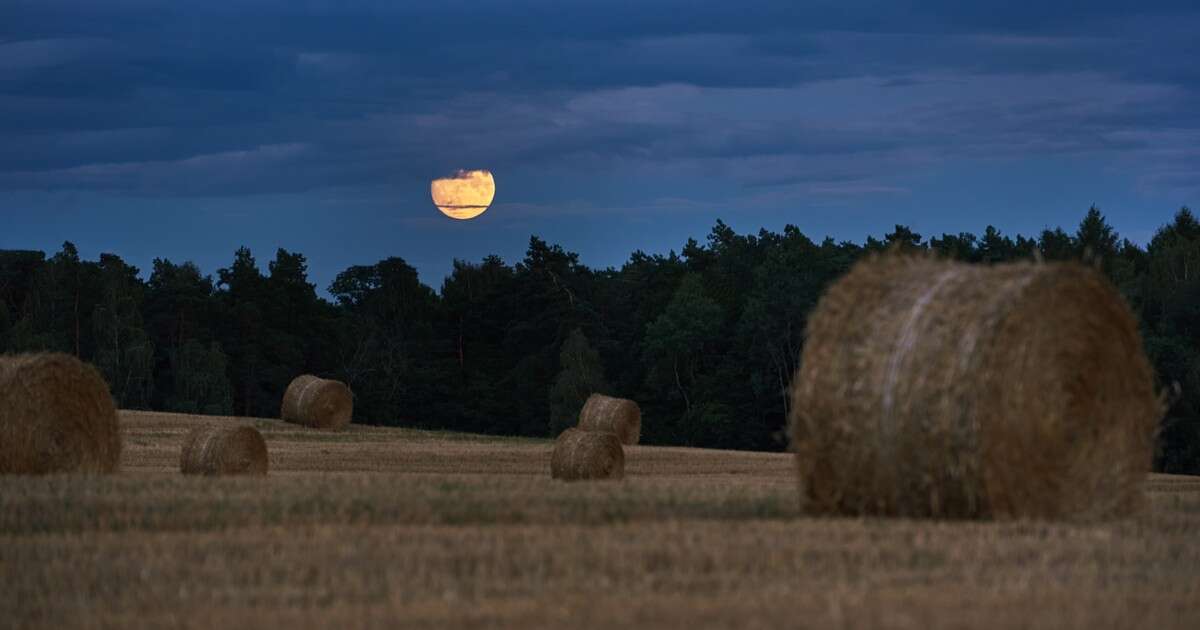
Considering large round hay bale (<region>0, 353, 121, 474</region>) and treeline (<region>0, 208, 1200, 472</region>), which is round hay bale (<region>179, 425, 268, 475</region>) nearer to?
large round hay bale (<region>0, 353, 121, 474</region>)

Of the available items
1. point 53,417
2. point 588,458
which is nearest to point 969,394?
point 53,417

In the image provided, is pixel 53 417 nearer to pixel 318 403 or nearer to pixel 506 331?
pixel 318 403

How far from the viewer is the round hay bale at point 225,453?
2475cm

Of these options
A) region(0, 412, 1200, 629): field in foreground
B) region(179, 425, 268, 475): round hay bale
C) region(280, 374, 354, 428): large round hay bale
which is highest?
region(280, 374, 354, 428): large round hay bale

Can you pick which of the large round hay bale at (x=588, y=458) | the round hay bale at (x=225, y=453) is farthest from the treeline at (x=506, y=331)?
the round hay bale at (x=225, y=453)

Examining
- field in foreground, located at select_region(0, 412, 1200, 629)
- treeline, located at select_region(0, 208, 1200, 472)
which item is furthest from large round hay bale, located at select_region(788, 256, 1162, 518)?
treeline, located at select_region(0, 208, 1200, 472)

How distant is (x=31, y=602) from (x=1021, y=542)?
20.2ft

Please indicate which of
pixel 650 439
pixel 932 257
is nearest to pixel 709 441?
pixel 650 439

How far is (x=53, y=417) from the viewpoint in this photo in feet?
66.0

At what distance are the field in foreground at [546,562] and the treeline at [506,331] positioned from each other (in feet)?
158

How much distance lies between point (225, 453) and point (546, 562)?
1609 centimetres

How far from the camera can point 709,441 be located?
220 feet

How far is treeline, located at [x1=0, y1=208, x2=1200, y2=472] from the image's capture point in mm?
67125

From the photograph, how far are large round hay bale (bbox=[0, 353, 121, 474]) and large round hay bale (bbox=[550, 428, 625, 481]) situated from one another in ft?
28.8
